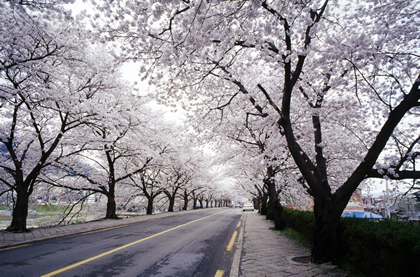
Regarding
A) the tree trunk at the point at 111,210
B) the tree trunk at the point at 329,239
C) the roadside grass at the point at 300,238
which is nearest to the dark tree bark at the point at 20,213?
the tree trunk at the point at 111,210

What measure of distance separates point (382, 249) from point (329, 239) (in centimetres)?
176

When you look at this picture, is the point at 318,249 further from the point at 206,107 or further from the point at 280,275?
the point at 206,107

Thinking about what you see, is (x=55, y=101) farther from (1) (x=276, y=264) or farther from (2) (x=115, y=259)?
(1) (x=276, y=264)

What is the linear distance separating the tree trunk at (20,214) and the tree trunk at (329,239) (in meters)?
12.4

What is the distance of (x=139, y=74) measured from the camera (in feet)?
22.7

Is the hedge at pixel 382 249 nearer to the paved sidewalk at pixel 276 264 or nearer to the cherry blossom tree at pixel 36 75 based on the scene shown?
the paved sidewalk at pixel 276 264

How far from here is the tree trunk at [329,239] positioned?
5.85m

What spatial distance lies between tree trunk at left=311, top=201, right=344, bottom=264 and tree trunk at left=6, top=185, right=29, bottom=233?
12436mm

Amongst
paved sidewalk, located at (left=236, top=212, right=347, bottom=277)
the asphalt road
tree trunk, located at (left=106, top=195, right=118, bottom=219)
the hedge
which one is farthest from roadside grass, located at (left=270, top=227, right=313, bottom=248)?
tree trunk, located at (left=106, top=195, right=118, bottom=219)

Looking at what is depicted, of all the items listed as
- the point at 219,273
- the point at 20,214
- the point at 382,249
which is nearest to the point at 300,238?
the point at 382,249

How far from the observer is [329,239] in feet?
19.4

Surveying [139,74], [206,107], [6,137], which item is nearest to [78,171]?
[6,137]

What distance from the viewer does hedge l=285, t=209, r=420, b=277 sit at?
12.3 feet

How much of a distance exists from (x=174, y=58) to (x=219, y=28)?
142cm
